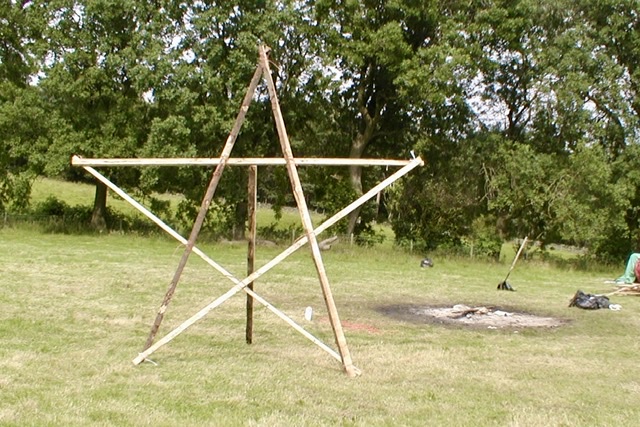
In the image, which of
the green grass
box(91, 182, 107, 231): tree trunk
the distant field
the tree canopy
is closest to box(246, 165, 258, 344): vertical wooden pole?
the green grass

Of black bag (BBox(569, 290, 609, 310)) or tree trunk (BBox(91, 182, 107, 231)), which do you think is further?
tree trunk (BBox(91, 182, 107, 231))

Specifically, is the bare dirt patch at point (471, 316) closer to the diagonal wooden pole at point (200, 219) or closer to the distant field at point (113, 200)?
the diagonal wooden pole at point (200, 219)

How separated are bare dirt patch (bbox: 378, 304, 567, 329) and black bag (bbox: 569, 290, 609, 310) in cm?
177

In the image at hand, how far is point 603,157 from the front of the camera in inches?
1203

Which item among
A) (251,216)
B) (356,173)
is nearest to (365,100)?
(356,173)

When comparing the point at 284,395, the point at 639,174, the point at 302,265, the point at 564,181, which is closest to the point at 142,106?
the point at 302,265

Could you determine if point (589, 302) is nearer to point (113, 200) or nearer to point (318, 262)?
point (318, 262)

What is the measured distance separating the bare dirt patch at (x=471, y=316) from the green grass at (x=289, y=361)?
45 centimetres

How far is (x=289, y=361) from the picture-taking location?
10.2m

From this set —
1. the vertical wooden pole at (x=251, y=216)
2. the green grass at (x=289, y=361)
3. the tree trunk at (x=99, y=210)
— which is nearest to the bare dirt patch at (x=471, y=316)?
the green grass at (x=289, y=361)

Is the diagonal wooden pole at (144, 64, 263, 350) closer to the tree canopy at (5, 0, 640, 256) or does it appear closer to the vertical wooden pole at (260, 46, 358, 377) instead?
the vertical wooden pole at (260, 46, 358, 377)

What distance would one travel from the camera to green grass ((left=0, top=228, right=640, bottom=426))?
7.81 meters

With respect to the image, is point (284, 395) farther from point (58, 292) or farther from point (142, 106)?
point (142, 106)

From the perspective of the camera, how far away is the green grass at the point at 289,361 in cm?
781
